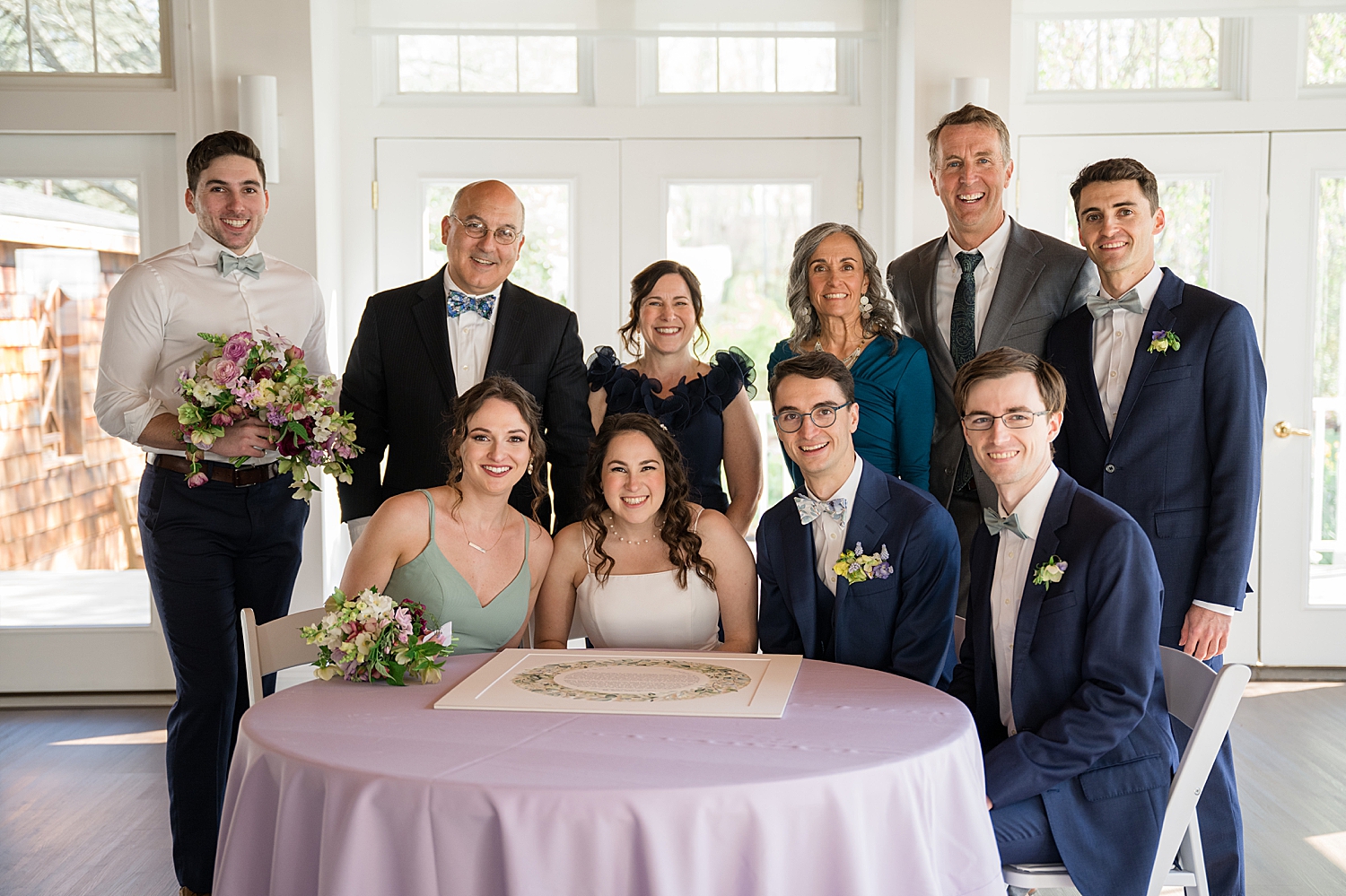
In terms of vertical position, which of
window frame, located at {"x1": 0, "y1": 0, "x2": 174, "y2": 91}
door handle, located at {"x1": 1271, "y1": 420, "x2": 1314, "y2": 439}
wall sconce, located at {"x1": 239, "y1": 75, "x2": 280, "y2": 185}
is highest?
window frame, located at {"x1": 0, "y1": 0, "x2": 174, "y2": 91}

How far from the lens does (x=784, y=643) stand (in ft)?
8.49

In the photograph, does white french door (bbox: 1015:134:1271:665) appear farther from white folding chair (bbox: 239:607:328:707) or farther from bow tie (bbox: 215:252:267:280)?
white folding chair (bbox: 239:607:328:707)

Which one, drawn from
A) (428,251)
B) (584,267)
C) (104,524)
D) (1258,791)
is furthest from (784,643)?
(104,524)

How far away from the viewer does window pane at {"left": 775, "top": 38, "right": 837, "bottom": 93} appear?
4.91 meters

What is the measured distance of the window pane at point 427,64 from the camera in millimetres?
4871

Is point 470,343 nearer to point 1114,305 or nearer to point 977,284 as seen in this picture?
point 977,284

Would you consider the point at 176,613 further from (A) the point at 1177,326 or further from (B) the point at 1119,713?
(A) the point at 1177,326

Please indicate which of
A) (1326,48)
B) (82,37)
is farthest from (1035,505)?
(82,37)

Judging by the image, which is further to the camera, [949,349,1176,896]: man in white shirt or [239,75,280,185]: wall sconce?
[239,75,280,185]: wall sconce

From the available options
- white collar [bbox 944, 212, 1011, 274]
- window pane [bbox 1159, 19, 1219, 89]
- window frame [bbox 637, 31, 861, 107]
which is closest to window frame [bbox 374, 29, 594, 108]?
window frame [bbox 637, 31, 861, 107]

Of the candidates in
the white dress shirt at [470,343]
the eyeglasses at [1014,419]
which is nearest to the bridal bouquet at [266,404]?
the white dress shirt at [470,343]

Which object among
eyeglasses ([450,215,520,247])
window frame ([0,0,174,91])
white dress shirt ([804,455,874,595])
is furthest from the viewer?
window frame ([0,0,174,91])

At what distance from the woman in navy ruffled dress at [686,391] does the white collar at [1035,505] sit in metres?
1.03

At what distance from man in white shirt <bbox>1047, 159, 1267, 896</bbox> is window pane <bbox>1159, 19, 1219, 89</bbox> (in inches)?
108
